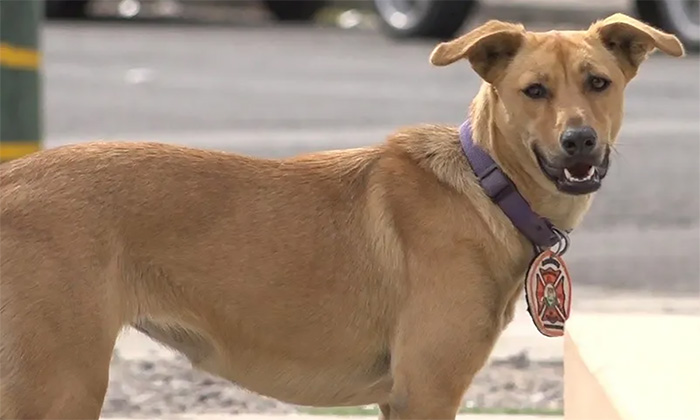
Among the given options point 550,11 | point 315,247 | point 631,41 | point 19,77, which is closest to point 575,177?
point 631,41

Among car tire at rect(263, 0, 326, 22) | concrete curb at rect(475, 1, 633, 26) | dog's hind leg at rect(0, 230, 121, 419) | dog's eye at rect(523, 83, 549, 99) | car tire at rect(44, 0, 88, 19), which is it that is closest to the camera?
dog's hind leg at rect(0, 230, 121, 419)

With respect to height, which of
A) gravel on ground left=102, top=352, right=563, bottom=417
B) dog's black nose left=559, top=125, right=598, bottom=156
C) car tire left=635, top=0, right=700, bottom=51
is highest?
dog's black nose left=559, top=125, right=598, bottom=156

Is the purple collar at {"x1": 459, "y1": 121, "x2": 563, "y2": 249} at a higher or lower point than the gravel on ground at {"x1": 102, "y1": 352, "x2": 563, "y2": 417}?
higher

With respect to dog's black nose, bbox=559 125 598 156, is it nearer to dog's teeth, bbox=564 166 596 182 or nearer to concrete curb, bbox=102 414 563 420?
dog's teeth, bbox=564 166 596 182

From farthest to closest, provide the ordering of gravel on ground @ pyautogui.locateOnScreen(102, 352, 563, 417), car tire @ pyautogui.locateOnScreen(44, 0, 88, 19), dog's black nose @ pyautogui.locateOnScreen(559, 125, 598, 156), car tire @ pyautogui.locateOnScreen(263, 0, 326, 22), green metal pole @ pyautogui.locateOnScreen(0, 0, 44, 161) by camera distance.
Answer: car tire @ pyautogui.locateOnScreen(263, 0, 326, 22) < car tire @ pyautogui.locateOnScreen(44, 0, 88, 19) < green metal pole @ pyautogui.locateOnScreen(0, 0, 44, 161) < gravel on ground @ pyautogui.locateOnScreen(102, 352, 563, 417) < dog's black nose @ pyautogui.locateOnScreen(559, 125, 598, 156)

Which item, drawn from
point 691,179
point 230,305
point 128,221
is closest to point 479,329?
point 230,305

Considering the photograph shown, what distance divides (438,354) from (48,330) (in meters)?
1.01

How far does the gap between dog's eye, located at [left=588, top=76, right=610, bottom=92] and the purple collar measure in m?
0.35

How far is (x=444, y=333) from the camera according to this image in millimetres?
3723

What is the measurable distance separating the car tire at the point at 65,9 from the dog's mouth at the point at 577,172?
13886 millimetres

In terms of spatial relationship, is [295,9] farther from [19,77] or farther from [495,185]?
[495,185]

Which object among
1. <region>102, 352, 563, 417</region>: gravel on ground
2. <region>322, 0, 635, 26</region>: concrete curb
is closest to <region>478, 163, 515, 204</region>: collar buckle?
<region>102, 352, 563, 417</region>: gravel on ground

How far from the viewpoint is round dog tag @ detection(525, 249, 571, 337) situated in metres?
3.91

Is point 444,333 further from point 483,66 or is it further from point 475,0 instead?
point 475,0
